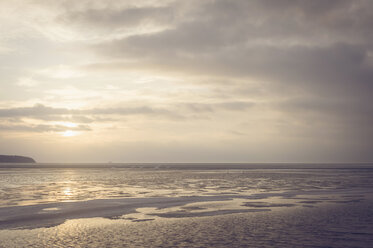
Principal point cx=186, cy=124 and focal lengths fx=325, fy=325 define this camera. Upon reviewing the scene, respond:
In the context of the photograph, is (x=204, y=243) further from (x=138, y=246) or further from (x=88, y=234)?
(x=88, y=234)

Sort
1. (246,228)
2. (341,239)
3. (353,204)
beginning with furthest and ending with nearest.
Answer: (353,204) → (246,228) → (341,239)

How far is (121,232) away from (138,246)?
329 cm

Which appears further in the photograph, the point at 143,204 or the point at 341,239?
the point at 143,204

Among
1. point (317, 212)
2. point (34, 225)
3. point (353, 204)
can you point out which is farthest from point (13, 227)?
point (353, 204)

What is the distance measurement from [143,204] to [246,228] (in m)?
12.5

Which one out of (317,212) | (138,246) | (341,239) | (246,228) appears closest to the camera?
(138,246)

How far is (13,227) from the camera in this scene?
19.2m

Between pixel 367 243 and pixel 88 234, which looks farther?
pixel 88 234

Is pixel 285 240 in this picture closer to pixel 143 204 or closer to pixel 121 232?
pixel 121 232

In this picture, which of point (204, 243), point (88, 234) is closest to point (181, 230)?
point (204, 243)

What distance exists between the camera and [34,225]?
19.9 m

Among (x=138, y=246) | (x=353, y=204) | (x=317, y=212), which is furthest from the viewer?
(x=353, y=204)

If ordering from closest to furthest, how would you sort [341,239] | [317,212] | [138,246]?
[138,246] → [341,239] → [317,212]

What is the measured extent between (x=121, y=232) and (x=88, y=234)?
1.77m
